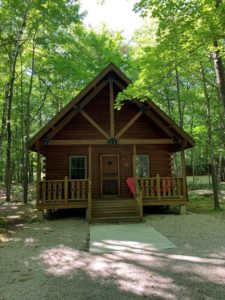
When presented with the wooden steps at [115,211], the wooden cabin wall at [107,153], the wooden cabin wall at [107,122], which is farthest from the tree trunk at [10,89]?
the wooden steps at [115,211]

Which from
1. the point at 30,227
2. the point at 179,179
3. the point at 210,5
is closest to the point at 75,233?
the point at 30,227

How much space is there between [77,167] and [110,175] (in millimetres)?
1684

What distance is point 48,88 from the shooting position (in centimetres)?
1933

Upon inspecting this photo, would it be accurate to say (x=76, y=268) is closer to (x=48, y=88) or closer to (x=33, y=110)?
(x=48, y=88)

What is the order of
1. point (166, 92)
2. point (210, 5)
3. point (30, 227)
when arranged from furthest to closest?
point (166, 92)
point (30, 227)
point (210, 5)

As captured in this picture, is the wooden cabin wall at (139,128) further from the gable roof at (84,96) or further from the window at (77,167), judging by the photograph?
the window at (77,167)

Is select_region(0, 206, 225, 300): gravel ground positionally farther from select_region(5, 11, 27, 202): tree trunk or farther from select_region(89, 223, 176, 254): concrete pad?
select_region(5, 11, 27, 202): tree trunk

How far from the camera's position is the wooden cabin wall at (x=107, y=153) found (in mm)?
12219

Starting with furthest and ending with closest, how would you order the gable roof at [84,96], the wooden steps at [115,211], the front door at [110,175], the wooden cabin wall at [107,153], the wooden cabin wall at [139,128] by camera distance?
the wooden cabin wall at [139,128] < the front door at [110,175] < the wooden cabin wall at [107,153] < the gable roof at [84,96] < the wooden steps at [115,211]

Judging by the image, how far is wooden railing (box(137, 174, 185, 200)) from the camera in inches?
426

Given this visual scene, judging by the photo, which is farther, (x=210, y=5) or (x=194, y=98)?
(x=194, y=98)

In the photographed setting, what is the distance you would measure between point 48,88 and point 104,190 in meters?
10.7

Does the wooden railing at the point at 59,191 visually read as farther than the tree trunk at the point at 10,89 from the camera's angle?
No

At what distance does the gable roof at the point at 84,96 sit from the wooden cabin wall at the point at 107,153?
1621mm
